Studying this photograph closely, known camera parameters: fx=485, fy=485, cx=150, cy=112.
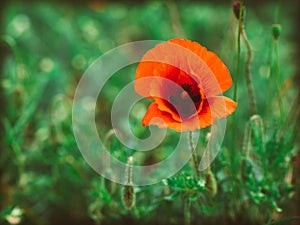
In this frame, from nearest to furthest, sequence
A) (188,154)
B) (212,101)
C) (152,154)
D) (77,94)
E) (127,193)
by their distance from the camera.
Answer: (212,101)
(127,193)
(188,154)
(152,154)
(77,94)

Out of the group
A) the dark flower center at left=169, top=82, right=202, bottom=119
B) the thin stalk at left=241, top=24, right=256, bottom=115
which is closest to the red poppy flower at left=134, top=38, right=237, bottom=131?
the dark flower center at left=169, top=82, right=202, bottom=119

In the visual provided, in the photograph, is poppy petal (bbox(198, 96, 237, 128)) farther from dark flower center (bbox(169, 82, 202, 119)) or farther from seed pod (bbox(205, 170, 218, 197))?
A: seed pod (bbox(205, 170, 218, 197))

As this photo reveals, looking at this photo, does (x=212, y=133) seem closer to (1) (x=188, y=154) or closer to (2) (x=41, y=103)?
(1) (x=188, y=154)

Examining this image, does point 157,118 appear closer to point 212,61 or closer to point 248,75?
point 212,61

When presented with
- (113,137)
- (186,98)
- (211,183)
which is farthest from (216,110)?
(113,137)

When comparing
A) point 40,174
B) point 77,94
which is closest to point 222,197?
point 40,174

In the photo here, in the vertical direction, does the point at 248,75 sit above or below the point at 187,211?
above

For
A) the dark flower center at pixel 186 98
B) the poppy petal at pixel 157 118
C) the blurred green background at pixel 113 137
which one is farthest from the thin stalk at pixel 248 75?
the poppy petal at pixel 157 118
